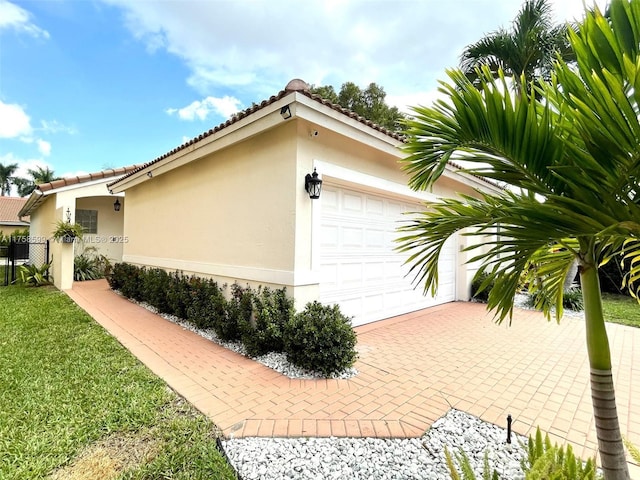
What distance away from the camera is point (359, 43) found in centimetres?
1190

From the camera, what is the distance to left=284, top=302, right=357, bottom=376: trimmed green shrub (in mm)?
5055

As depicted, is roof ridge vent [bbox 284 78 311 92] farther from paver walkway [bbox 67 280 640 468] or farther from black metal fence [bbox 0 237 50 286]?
black metal fence [bbox 0 237 50 286]

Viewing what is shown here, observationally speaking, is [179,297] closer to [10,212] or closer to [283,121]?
[283,121]

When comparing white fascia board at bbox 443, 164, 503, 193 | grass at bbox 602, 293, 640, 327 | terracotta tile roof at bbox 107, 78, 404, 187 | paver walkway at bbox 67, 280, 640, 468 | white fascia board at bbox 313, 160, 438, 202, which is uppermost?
terracotta tile roof at bbox 107, 78, 404, 187

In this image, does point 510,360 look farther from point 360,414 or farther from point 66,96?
point 66,96

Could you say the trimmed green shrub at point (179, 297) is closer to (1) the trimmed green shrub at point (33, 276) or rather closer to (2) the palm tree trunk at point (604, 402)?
(2) the palm tree trunk at point (604, 402)

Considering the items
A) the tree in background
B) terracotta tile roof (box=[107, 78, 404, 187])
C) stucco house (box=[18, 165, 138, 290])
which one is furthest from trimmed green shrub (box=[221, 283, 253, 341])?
the tree in background

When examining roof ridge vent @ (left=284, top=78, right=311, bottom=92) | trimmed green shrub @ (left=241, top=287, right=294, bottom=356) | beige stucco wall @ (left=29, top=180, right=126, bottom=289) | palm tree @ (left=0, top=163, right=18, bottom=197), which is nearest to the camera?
roof ridge vent @ (left=284, top=78, right=311, bottom=92)

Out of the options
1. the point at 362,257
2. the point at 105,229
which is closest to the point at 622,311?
the point at 362,257

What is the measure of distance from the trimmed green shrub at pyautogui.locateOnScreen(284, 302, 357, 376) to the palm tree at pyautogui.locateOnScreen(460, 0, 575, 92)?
11441 mm

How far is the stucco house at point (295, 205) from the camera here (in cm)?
604

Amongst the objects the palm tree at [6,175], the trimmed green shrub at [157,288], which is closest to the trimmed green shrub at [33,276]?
the trimmed green shrub at [157,288]

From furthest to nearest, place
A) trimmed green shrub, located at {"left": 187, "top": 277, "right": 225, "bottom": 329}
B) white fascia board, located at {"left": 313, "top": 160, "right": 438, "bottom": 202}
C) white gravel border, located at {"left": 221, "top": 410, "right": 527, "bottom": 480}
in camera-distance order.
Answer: trimmed green shrub, located at {"left": 187, "top": 277, "right": 225, "bottom": 329} < white fascia board, located at {"left": 313, "top": 160, "right": 438, "bottom": 202} < white gravel border, located at {"left": 221, "top": 410, "right": 527, "bottom": 480}

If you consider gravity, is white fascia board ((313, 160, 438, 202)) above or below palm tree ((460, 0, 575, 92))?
below
